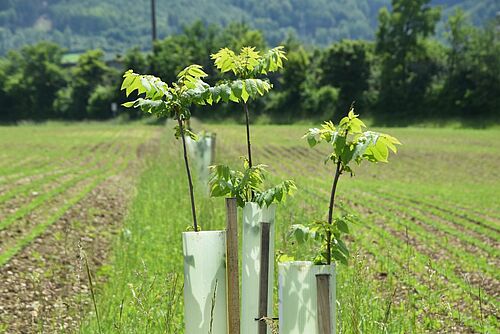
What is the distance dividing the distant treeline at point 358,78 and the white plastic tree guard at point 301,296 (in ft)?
166

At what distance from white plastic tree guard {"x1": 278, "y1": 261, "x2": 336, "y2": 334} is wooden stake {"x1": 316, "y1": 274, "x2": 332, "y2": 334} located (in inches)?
5.2

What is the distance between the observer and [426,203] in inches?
619

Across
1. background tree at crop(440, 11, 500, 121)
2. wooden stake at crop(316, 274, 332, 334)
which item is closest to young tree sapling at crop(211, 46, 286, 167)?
wooden stake at crop(316, 274, 332, 334)

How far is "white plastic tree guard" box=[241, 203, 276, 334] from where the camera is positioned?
12.1 feet

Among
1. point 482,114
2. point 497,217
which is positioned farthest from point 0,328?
point 482,114

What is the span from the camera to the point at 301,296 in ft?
10.8

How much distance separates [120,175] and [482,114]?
38873mm

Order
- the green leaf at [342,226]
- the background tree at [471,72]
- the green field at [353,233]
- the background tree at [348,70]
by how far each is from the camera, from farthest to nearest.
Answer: the background tree at [348,70], the background tree at [471,72], the green field at [353,233], the green leaf at [342,226]

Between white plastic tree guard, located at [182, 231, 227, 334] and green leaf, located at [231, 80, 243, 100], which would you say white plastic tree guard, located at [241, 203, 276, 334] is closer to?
white plastic tree guard, located at [182, 231, 227, 334]

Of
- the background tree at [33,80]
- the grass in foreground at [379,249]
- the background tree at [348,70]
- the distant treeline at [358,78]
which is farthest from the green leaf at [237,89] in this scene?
the background tree at [33,80]

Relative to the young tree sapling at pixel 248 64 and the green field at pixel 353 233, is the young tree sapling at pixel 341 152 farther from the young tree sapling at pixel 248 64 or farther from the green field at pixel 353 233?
the green field at pixel 353 233

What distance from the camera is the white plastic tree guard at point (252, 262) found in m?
3.68

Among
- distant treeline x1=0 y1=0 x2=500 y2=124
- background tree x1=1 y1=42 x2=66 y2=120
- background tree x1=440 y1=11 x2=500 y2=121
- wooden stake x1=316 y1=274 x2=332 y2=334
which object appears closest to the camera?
wooden stake x1=316 y1=274 x2=332 y2=334

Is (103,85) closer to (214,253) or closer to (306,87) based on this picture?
(306,87)
